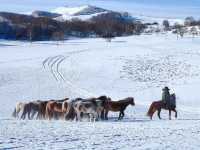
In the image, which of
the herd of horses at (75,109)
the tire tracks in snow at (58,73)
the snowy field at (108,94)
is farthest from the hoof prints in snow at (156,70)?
the herd of horses at (75,109)

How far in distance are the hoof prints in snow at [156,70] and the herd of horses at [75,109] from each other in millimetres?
19120

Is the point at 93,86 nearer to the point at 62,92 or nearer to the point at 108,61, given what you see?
the point at 62,92

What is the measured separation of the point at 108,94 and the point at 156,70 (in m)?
15.5

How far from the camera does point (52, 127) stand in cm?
1714

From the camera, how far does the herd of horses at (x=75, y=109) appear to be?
20875mm

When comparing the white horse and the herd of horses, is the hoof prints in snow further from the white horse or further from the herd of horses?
the white horse

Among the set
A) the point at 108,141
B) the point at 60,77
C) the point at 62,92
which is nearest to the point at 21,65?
the point at 60,77

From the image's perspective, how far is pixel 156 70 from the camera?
5144 cm

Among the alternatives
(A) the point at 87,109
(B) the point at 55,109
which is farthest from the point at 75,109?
(B) the point at 55,109

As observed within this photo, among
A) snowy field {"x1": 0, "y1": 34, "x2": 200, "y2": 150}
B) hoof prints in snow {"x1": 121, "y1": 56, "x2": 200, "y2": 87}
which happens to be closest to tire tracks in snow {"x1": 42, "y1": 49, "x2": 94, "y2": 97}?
snowy field {"x1": 0, "y1": 34, "x2": 200, "y2": 150}

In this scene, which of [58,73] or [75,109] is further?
[58,73]

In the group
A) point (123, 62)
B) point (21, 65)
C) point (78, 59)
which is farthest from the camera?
point (78, 59)

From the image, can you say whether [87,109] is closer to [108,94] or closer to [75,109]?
[75,109]

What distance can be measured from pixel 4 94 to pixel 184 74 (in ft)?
65.6
